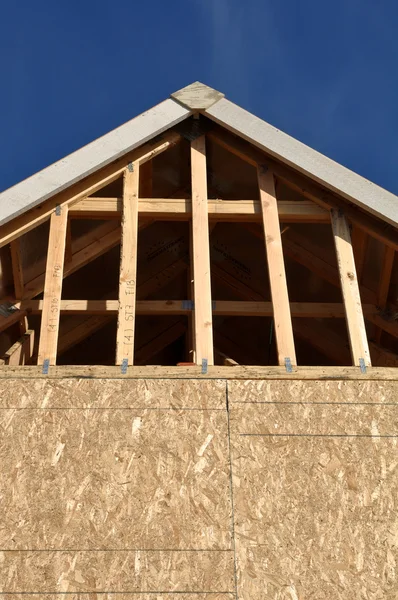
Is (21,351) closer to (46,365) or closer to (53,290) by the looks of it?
(53,290)

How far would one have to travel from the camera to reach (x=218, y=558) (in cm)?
399

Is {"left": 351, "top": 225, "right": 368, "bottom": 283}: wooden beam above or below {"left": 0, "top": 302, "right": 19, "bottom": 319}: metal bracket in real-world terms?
above

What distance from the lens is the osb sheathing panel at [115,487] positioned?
3926 millimetres

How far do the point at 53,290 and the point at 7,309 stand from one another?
1.38 m

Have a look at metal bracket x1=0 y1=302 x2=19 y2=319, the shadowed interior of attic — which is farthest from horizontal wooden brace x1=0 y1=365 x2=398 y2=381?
metal bracket x1=0 y1=302 x2=19 y2=319

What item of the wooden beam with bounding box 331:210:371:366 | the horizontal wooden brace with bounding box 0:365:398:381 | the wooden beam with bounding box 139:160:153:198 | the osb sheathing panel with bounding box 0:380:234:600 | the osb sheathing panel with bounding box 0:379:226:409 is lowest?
the osb sheathing panel with bounding box 0:380:234:600

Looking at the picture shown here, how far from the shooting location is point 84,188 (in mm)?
5961

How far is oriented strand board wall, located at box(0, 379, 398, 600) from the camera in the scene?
3.93 m

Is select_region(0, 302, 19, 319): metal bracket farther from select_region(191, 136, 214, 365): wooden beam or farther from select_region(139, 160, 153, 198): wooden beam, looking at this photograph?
select_region(191, 136, 214, 365): wooden beam

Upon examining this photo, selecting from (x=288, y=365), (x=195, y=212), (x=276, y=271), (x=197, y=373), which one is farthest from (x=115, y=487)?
(x=195, y=212)

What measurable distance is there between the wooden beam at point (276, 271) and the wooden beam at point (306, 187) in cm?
16

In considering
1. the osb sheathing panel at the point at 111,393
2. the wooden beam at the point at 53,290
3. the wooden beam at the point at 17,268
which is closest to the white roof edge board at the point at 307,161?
the wooden beam at the point at 53,290

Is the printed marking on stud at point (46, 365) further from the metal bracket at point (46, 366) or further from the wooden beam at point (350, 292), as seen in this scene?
the wooden beam at point (350, 292)

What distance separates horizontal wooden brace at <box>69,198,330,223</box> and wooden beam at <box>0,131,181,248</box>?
120mm
